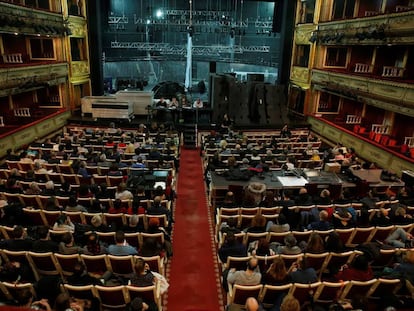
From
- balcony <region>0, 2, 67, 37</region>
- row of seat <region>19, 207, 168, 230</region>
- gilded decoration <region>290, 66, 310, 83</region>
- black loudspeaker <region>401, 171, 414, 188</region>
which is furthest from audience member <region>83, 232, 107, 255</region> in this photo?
gilded decoration <region>290, 66, 310, 83</region>

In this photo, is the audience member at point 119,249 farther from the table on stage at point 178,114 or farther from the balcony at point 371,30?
the table on stage at point 178,114

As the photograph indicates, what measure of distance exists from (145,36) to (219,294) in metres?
23.1

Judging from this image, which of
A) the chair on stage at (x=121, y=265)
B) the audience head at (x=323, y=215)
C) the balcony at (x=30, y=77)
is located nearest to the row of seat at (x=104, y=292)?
the chair on stage at (x=121, y=265)

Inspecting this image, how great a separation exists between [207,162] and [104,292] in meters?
7.61

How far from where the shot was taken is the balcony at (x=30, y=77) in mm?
12900

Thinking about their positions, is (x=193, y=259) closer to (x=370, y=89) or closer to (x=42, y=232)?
(x=42, y=232)

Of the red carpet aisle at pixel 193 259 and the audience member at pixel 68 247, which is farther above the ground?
the audience member at pixel 68 247

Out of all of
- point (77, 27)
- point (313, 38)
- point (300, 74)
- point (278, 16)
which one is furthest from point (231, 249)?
point (278, 16)

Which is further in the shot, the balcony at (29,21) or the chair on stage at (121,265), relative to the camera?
the balcony at (29,21)

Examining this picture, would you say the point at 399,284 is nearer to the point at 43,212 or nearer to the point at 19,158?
the point at 43,212

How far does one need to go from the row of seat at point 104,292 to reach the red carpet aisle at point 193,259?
1.23 m

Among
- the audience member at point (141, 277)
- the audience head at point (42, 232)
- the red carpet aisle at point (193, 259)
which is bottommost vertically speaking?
the red carpet aisle at point (193, 259)

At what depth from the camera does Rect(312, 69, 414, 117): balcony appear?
11781 mm

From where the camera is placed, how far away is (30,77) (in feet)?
47.8
